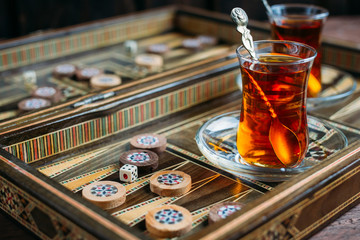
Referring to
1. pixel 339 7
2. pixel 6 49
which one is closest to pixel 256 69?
pixel 6 49

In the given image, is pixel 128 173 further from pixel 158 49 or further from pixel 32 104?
pixel 158 49

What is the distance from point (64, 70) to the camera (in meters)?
1.82

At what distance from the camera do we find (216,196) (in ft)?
3.55

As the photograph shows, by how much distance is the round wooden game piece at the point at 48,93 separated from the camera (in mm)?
1598

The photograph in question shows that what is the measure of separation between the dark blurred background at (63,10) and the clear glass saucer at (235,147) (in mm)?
1335

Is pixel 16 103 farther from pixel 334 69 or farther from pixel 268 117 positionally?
pixel 334 69

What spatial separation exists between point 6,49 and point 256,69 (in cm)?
109

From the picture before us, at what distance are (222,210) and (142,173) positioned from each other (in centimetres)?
24

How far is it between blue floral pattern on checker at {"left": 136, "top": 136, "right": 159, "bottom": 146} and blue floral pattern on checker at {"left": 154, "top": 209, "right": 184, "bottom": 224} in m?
0.30

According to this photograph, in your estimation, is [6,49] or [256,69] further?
[6,49]

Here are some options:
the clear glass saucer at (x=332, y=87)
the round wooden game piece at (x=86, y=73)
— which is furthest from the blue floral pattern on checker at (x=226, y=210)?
the round wooden game piece at (x=86, y=73)

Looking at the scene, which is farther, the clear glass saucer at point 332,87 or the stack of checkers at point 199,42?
the stack of checkers at point 199,42

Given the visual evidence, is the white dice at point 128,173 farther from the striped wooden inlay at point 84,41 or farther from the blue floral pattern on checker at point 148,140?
the striped wooden inlay at point 84,41

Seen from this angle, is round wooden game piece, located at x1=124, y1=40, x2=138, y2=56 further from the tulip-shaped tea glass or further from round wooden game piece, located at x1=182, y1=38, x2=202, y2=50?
the tulip-shaped tea glass
